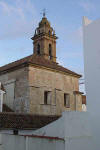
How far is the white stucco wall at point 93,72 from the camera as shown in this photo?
8.58m

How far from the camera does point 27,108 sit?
19219 millimetres

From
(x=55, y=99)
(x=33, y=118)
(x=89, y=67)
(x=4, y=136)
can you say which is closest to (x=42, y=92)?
(x=55, y=99)

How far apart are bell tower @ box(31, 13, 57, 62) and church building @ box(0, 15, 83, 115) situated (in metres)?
10.2

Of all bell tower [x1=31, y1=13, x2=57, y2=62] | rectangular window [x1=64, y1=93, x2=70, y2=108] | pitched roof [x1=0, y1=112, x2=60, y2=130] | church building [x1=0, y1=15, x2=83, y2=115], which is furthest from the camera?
bell tower [x1=31, y1=13, x2=57, y2=62]

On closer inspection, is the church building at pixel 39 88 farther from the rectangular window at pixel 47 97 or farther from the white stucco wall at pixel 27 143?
the white stucco wall at pixel 27 143

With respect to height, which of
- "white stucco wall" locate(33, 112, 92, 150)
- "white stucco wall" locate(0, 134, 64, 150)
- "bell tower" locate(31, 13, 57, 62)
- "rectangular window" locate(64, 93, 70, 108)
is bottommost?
"white stucco wall" locate(0, 134, 64, 150)

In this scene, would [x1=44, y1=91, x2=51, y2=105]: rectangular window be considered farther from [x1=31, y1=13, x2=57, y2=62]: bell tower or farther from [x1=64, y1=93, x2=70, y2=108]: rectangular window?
[x1=31, y1=13, x2=57, y2=62]: bell tower

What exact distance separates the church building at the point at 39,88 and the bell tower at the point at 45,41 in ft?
33.5

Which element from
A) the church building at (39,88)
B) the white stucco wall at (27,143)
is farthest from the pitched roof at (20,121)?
the white stucco wall at (27,143)

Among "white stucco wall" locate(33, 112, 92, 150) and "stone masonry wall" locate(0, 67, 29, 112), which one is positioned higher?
"stone masonry wall" locate(0, 67, 29, 112)

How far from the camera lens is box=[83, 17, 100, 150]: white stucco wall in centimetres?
858

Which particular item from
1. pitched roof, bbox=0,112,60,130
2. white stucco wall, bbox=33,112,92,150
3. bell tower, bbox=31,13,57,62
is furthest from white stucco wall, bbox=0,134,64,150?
bell tower, bbox=31,13,57,62

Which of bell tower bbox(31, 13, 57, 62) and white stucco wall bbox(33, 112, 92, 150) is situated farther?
bell tower bbox(31, 13, 57, 62)

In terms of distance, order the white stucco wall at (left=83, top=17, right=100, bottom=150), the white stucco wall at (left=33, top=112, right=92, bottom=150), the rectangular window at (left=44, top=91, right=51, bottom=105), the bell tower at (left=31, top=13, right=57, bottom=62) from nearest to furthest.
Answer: the white stucco wall at (left=33, top=112, right=92, bottom=150) < the white stucco wall at (left=83, top=17, right=100, bottom=150) < the rectangular window at (left=44, top=91, right=51, bottom=105) < the bell tower at (left=31, top=13, right=57, bottom=62)
